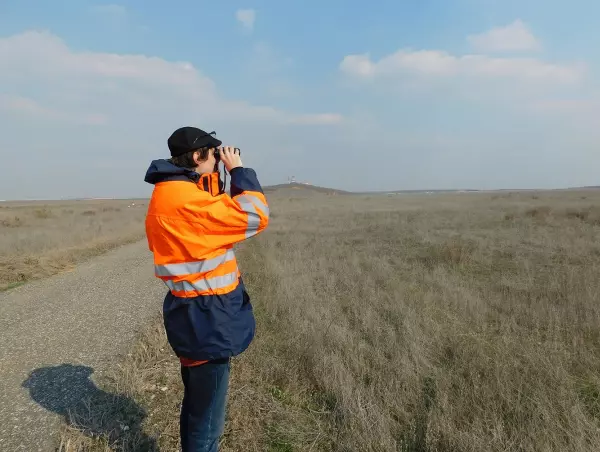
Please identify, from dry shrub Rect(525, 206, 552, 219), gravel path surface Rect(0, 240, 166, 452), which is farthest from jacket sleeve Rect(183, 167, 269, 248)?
dry shrub Rect(525, 206, 552, 219)

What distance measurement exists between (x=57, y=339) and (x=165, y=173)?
4466mm

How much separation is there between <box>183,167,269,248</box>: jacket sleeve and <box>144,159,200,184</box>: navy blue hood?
201mm

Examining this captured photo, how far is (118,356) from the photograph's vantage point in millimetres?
4484

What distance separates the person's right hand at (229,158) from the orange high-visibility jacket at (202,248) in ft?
0.12

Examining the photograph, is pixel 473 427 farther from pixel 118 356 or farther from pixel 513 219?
pixel 513 219

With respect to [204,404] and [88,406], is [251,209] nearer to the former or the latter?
[204,404]

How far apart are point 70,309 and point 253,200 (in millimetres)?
5986

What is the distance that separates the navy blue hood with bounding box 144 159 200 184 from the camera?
186 cm

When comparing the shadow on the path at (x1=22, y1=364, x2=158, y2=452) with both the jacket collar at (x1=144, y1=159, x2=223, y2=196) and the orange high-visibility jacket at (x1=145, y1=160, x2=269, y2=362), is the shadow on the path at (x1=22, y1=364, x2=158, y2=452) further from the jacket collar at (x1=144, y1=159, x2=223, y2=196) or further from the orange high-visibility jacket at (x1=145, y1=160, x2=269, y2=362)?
the jacket collar at (x1=144, y1=159, x2=223, y2=196)

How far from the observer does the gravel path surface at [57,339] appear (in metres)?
3.31

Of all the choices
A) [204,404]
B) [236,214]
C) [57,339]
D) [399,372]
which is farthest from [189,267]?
[57,339]

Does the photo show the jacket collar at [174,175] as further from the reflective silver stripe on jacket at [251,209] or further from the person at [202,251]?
the reflective silver stripe on jacket at [251,209]

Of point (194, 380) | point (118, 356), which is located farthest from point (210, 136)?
point (118, 356)

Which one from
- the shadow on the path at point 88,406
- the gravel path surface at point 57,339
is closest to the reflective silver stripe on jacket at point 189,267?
the shadow on the path at point 88,406
